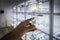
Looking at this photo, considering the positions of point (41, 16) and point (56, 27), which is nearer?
point (56, 27)

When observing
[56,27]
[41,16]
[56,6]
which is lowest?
[56,27]

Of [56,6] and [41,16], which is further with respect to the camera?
[41,16]

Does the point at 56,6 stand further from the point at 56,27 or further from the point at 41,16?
the point at 41,16

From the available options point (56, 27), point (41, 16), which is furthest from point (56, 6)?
point (41, 16)

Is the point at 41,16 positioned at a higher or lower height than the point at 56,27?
higher

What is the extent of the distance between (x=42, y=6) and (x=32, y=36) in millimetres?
1167

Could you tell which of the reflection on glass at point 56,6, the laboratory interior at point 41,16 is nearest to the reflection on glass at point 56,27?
the laboratory interior at point 41,16

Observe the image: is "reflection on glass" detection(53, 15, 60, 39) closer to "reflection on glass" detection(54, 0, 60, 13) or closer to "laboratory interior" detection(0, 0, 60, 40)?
"laboratory interior" detection(0, 0, 60, 40)

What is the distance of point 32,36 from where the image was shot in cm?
357

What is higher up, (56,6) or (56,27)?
(56,6)

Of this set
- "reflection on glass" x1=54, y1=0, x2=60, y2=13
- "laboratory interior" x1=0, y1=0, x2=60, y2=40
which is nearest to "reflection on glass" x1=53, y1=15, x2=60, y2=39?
"laboratory interior" x1=0, y1=0, x2=60, y2=40

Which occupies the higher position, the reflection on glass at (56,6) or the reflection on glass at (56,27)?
the reflection on glass at (56,6)

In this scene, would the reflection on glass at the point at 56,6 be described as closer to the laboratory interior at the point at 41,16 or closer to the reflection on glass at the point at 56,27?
the laboratory interior at the point at 41,16

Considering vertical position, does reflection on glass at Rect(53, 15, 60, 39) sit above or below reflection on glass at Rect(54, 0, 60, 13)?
below
